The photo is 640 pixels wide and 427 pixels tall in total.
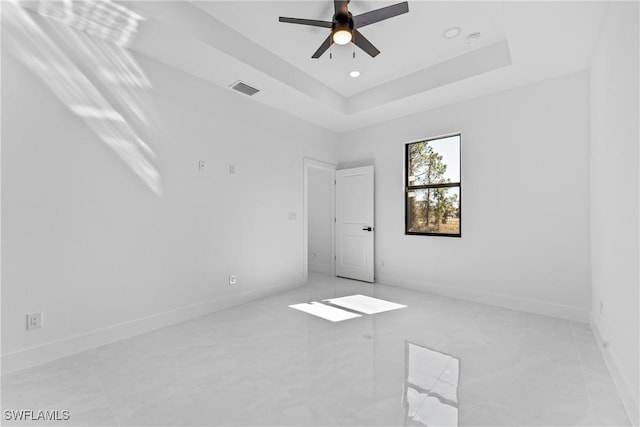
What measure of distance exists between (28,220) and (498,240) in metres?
4.92

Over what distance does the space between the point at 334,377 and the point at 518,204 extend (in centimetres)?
315

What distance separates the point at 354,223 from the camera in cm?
538

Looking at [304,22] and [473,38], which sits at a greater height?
[473,38]

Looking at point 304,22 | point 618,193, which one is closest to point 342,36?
point 304,22

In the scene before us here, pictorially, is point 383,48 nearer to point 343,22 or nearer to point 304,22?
point 343,22

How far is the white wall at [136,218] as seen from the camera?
233 cm

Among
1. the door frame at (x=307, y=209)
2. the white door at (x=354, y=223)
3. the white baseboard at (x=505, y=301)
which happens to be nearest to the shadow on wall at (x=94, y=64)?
the door frame at (x=307, y=209)

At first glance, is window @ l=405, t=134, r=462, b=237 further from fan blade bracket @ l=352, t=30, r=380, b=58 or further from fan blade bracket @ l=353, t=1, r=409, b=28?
fan blade bracket @ l=353, t=1, r=409, b=28

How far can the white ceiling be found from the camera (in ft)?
8.69

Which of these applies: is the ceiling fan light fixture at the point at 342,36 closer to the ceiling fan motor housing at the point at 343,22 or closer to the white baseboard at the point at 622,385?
the ceiling fan motor housing at the point at 343,22

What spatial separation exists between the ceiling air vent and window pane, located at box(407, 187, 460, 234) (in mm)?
2817

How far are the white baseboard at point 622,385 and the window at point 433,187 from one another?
6.72 feet

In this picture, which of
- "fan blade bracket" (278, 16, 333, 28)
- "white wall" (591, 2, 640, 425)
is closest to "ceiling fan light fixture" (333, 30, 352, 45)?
"fan blade bracket" (278, 16, 333, 28)

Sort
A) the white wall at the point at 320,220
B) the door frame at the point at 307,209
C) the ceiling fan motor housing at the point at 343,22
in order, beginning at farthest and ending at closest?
1. the white wall at the point at 320,220
2. the door frame at the point at 307,209
3. the ceiling fan motor housing at the point at 343,22
